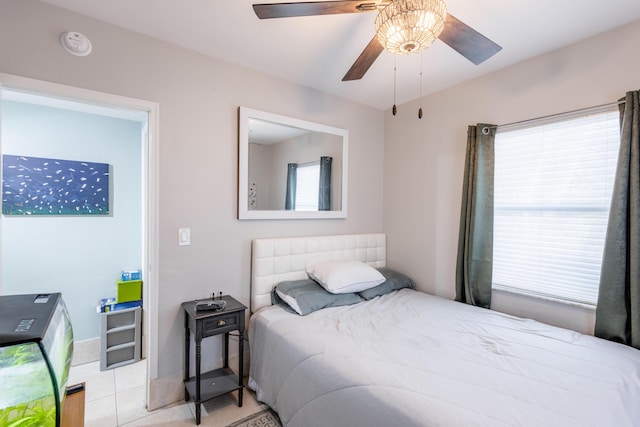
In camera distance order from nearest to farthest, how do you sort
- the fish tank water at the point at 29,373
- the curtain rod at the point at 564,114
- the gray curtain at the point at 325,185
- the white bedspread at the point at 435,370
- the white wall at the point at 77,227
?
the fish tank water at the point at 29,373, the white bedspread at the point at 435,370, the curtain rod at the point at 564,114, the white wall at the point at 77,227, the gray curtain at the point at 325,185

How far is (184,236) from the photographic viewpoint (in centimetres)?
217

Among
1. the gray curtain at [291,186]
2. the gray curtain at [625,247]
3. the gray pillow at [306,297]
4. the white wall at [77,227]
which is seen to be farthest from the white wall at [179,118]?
the gray curtain at [625,247]

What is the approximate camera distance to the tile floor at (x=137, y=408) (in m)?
1.95

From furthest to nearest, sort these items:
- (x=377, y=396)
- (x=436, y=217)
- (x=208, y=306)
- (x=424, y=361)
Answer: (x=436, y=217) < (x=208, y=306) < (x=424, y=361) < (x=377, y=396)

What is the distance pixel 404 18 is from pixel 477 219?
A: 5.97 feet

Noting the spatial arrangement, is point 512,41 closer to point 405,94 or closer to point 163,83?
point 405,94

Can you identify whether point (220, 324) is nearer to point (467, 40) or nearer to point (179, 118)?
point (179, 118)

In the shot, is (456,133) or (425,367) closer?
(425,367)

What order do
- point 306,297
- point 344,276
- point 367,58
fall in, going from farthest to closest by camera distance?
1. point 344,276
2. point 306,297
3. point 367,58

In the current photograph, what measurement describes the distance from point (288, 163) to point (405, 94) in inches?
55.7

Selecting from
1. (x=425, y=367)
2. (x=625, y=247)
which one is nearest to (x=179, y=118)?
(x=425, y=367)

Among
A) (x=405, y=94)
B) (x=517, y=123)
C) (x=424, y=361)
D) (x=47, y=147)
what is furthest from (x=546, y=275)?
(x=47, y=147)

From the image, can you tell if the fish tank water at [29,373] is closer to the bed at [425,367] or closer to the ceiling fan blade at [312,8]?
the bed at [425,367]

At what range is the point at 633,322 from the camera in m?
1.75
